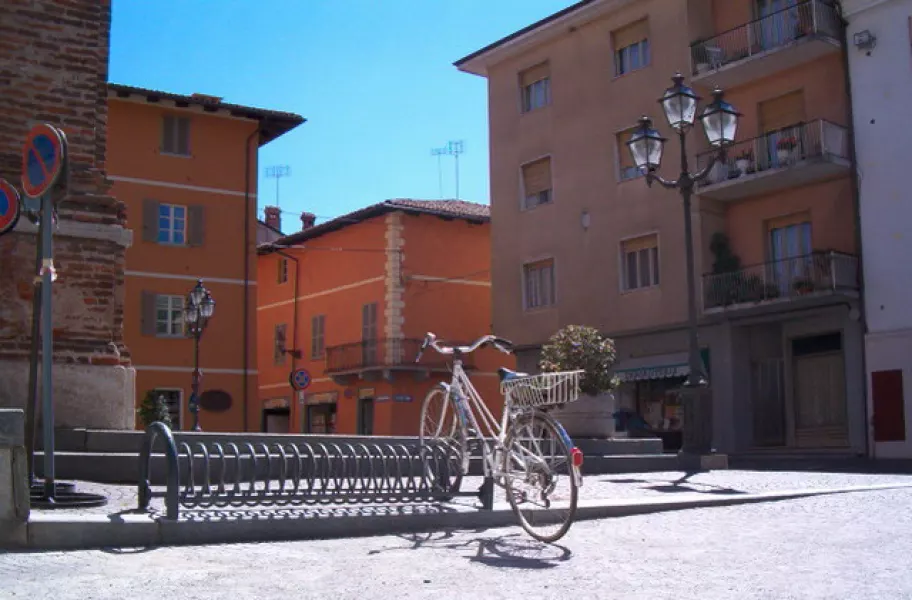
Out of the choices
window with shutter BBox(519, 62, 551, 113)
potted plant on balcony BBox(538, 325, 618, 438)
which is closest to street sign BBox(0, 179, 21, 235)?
potted plant on balcony BBox(538, 325, 618, 438)

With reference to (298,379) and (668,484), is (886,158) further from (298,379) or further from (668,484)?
(668,484)

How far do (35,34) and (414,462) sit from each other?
676 cm

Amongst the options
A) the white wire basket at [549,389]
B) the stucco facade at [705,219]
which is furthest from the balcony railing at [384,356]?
the white wire basket at [549,389]

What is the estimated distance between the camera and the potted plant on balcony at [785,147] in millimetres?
27406

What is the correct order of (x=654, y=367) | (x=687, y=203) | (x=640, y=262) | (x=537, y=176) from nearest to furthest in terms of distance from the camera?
(x=687, y=203)
(x=654, y=367)
(x=640, y=262)
(x=537, y=176)

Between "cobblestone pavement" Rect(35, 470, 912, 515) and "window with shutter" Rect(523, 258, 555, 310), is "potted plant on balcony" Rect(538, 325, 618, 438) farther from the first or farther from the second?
"window with shutter" Rect(523, 258, 555, 310)

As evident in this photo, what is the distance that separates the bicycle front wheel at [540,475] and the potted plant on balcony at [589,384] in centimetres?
732

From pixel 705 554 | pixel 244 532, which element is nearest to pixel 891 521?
pixel 705 554

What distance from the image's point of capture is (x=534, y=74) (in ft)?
118

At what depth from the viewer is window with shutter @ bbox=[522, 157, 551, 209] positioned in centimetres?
3488

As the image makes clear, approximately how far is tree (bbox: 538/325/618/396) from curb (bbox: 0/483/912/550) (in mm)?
5526

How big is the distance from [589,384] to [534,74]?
22668 mm

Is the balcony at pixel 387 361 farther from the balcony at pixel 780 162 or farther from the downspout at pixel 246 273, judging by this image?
the balcony at pixel 780 162

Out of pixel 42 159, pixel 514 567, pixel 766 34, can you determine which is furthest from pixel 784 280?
pixel 42 159
